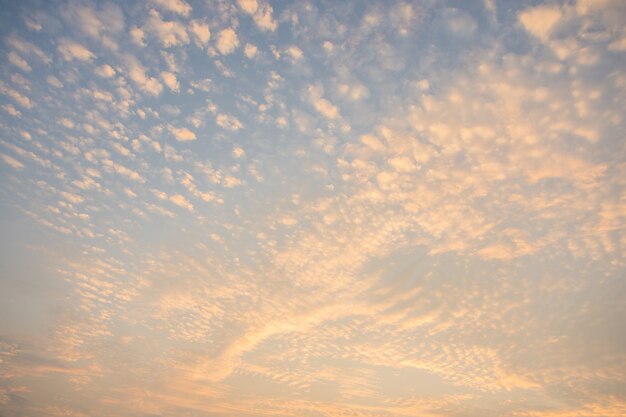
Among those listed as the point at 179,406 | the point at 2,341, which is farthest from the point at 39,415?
the point at 2,341

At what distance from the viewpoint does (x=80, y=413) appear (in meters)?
70.8

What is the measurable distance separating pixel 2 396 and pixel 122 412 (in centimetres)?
2229

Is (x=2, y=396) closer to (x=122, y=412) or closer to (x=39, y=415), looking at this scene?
(x=39, y=415)

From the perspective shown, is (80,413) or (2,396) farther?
(80,413)

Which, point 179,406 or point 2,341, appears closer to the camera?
point 2,341

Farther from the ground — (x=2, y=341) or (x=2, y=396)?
(x=2, y=341)

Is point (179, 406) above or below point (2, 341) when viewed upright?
below

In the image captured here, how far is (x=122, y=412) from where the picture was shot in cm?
6931

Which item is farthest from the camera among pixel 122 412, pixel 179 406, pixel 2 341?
pixel 122 412

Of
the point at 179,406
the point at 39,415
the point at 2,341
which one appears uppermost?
the point at 2,341

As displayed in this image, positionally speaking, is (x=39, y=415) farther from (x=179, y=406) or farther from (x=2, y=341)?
(x=2, y=341)

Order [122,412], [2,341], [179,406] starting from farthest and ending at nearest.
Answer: [122,412] < [179,406] < [2,341]

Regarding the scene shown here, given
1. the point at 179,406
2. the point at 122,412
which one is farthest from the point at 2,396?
the point at 179,406

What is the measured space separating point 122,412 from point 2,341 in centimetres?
3442
